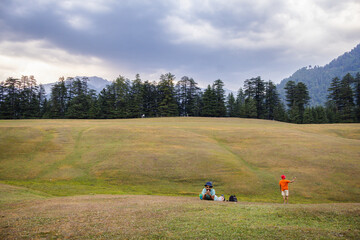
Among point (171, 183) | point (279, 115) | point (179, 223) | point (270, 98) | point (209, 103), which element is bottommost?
point (171, 183)

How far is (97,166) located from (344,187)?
2661 centimetres

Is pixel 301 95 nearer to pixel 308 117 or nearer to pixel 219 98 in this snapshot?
pixel 308 117

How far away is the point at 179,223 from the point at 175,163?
1844 cm

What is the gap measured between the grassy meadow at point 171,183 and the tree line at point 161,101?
162 ft

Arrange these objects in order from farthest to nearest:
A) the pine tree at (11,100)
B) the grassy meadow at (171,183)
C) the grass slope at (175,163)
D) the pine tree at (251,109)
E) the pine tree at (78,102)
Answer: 1. the pine tree at (251,109)
2. the pine tree at (78,102)
3. the pine tree at (11,100)
4. the grass slope at (175,163)
5. the grassy meadow at (171,183)

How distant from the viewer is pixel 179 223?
28.8 feet

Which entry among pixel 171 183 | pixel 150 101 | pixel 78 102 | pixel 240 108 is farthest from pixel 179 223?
pixel 240 108

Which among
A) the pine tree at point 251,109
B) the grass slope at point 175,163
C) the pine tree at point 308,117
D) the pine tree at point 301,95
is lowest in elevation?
the grass slope at point 175,163

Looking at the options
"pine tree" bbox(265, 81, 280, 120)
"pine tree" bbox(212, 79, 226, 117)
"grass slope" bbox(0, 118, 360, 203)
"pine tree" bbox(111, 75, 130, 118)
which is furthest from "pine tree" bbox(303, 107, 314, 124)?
"pine tree" bbox(111, 75, 130, 118)

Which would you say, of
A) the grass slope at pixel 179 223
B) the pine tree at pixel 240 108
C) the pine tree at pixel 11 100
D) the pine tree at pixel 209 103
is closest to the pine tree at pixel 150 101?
the pine tree at pixel 209 103

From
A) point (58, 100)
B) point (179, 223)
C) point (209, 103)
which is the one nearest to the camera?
point (179, 223)

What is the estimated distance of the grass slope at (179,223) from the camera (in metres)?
7.62

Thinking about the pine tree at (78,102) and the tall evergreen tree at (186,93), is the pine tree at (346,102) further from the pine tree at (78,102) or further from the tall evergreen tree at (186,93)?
the pine tree at (78,102)

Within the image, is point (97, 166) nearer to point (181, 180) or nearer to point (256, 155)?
point (181, 180)
